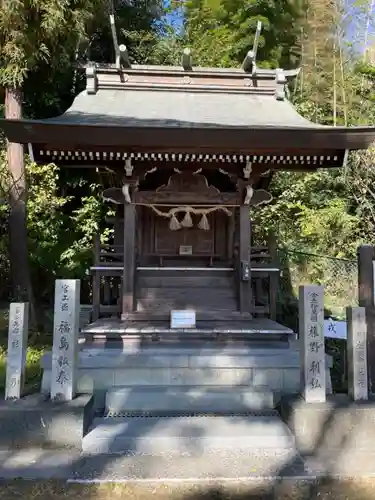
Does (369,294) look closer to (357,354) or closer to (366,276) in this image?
(366,276)

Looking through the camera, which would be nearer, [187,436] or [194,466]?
[194,466]

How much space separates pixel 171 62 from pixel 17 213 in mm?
8514

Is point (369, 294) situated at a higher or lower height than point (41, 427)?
higher

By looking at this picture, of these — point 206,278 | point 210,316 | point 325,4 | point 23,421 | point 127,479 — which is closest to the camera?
point 127,479

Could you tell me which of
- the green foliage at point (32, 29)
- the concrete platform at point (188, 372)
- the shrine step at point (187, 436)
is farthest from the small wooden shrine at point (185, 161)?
the shrine step at point (187, 436)

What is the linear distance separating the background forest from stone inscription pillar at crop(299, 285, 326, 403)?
21.4 ft

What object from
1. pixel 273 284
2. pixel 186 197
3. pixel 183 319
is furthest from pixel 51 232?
pixel 273 284

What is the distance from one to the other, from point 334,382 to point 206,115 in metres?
4.93

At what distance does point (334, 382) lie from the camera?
6.32 metres

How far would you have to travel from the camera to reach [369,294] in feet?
16.3

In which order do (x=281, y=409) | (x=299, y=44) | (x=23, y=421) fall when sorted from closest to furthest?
1. (x=23, y=421)
2. (x=281, y=409)
3. (x=299, y=44)

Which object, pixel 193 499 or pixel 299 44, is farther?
pixel 299 44

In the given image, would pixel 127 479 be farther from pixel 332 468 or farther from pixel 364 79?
pixel 364 79

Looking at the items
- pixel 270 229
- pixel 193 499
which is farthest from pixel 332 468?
pixel 270 229
